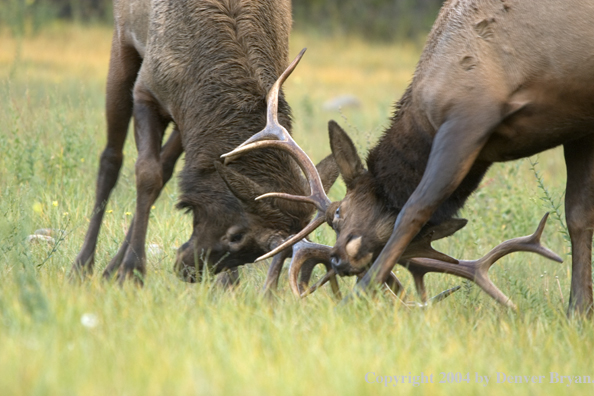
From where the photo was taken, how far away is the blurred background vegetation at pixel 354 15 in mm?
21781

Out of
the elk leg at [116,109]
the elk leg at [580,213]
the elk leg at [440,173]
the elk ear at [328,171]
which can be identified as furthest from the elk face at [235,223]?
the elk leg at [580,213]

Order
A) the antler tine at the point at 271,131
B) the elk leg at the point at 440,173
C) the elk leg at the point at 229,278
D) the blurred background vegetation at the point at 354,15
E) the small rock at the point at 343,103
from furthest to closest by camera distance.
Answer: the blurred background vegetation at the point at 354,15 → the small rock at the point at 343,103 → the elk leg at the point at 229,278 → the antler tine at the point at 271,131 → the elk leg at the point at 440,173

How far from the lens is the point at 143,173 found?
4867 mm

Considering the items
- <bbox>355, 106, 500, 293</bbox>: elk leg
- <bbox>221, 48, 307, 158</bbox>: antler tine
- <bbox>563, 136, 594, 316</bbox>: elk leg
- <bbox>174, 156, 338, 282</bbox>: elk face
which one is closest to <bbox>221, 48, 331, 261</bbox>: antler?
<bbox>221, 48, 307, 158</bbox>: antler tine

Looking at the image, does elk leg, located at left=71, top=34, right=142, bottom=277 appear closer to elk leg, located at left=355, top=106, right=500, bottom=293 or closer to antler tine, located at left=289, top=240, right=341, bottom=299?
antler tine, located at left=289, top=240, right=341, bottom=299

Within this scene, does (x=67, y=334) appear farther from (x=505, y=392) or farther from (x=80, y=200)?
(x=80, y=200)

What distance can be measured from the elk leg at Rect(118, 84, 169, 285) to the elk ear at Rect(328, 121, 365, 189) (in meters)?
1.20

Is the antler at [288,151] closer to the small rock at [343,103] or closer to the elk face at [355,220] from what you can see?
the elk face at [355,220]

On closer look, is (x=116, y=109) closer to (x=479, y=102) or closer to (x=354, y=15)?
(x=479, y=102)

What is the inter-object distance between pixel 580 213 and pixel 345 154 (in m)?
1.40

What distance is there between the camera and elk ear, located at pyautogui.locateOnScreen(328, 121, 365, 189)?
13.8 ft

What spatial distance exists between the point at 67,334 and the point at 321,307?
1213mm

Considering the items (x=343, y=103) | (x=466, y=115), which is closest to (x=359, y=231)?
(x=466, y=115)

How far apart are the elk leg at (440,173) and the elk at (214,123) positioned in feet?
2.31
